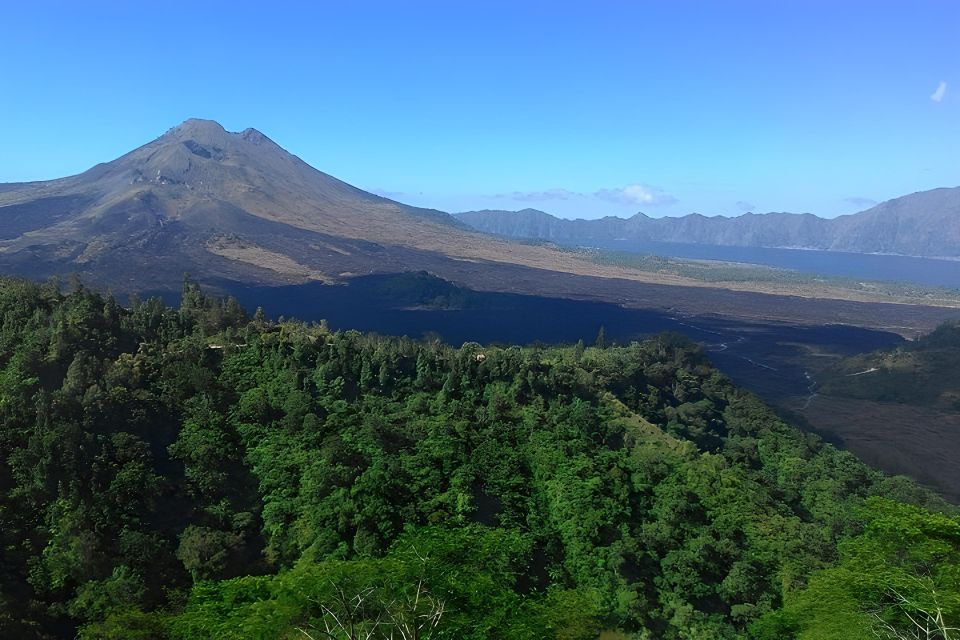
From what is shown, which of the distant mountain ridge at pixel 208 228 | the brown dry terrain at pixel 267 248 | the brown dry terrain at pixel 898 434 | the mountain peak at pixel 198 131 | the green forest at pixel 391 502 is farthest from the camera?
the mountain peak at pixel 198 131

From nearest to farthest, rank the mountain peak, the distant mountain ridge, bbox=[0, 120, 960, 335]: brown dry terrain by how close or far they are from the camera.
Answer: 1. the distant mountain ridge
2. bbox=[0, 120, 960, 335]: brown dry terrain
3. the mountain peak

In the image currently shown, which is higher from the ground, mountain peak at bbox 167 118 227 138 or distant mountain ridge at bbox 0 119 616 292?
mountain peak at bbox 167 118 227 138


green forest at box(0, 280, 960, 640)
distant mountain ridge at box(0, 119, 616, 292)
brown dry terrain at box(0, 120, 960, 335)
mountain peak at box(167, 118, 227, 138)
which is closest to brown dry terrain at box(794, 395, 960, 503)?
green forest at box(0, 280, 960, 640)

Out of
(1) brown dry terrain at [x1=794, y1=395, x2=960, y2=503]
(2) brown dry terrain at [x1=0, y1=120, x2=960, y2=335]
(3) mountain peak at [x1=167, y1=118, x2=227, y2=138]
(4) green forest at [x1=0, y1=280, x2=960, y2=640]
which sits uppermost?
(3) mountain peak at [x1=167, y1=118, x2=227, y2=138]

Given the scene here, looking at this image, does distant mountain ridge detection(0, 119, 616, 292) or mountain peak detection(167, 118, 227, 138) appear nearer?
distant mountain ridge detection(0, 119, 616, 292)

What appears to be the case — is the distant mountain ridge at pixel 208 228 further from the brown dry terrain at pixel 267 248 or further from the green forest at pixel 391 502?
the green forest at pixel 391 502

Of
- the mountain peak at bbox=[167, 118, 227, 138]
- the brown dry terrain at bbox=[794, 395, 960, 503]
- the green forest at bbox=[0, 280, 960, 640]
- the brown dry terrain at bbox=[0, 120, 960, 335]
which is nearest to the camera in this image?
the green forest at bbox=[0, 280, 960, 640]

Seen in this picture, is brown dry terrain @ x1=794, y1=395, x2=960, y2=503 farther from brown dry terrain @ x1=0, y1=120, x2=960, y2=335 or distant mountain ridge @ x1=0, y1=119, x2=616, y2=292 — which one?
distant mountain ridge @ x1=0, y1=119, x2=616, y2=292

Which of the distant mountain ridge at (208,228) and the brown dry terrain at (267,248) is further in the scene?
the brown dry terrain at (267,248)

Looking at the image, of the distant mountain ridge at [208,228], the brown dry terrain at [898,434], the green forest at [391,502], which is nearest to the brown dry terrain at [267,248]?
the distant mountain ridge at [208,228]

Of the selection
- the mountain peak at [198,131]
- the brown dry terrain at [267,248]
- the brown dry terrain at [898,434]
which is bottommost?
the brown dry terrain at [898,434]
